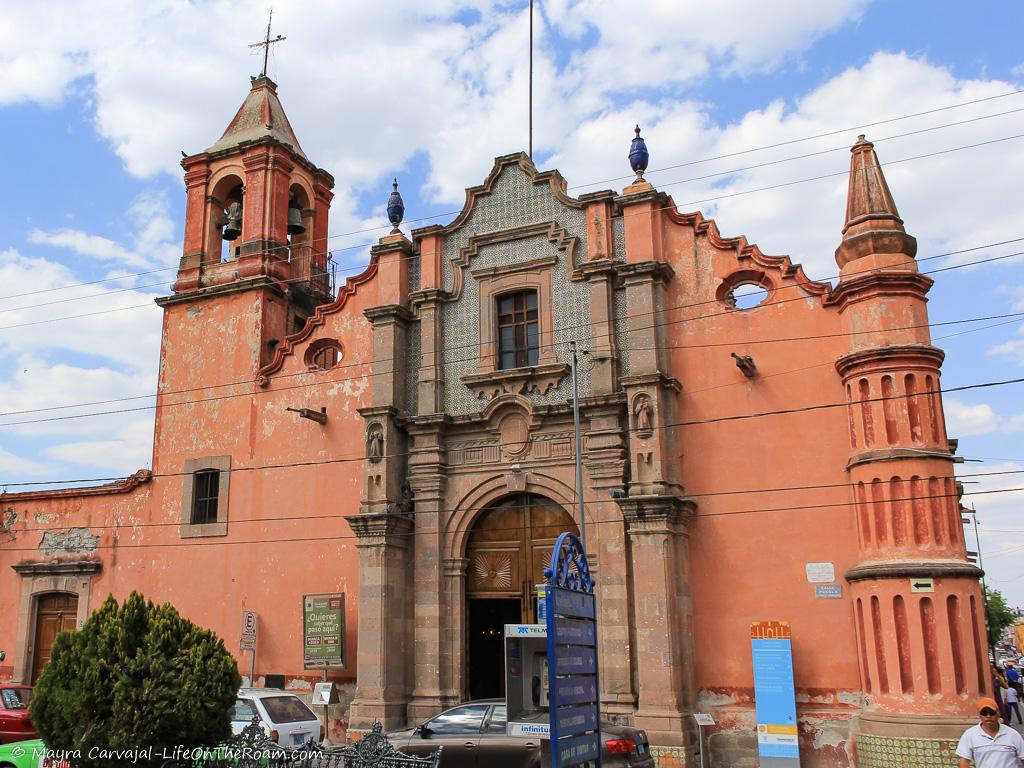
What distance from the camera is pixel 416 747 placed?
1312 centimetres

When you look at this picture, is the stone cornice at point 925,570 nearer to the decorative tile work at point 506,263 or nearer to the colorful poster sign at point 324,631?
the decorative tile work at point 506,263

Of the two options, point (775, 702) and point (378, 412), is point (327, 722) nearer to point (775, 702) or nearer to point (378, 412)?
point (378, 412)

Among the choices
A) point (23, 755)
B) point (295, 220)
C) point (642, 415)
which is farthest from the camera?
point (295, 220)

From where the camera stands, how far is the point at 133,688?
977cm

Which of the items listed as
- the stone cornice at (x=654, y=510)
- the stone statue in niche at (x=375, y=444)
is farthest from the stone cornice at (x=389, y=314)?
the stone cornice at (x=654, y=510)

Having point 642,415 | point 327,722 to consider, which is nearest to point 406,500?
point 327,722

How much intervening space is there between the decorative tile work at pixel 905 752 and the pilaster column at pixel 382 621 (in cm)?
877

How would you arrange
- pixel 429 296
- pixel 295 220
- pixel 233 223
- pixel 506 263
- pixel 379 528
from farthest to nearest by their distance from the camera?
pixel 295 220, pixel 233 223, pixel 429 296, pixel 506 263, pixel 379 528

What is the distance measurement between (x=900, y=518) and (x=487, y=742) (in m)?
7.54

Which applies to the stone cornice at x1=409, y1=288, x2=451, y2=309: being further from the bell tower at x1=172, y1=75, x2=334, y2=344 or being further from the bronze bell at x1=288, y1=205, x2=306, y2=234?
the bronze bell at x1=288, y1=205, x2=306, y2=234

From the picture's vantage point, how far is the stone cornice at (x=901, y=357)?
51.3ft

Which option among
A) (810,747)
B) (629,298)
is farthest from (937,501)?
(629,298)

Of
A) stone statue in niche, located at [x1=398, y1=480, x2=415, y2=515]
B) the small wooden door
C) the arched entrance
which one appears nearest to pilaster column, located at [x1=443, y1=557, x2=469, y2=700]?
the arched entrance

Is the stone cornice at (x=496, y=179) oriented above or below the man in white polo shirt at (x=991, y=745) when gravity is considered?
above
